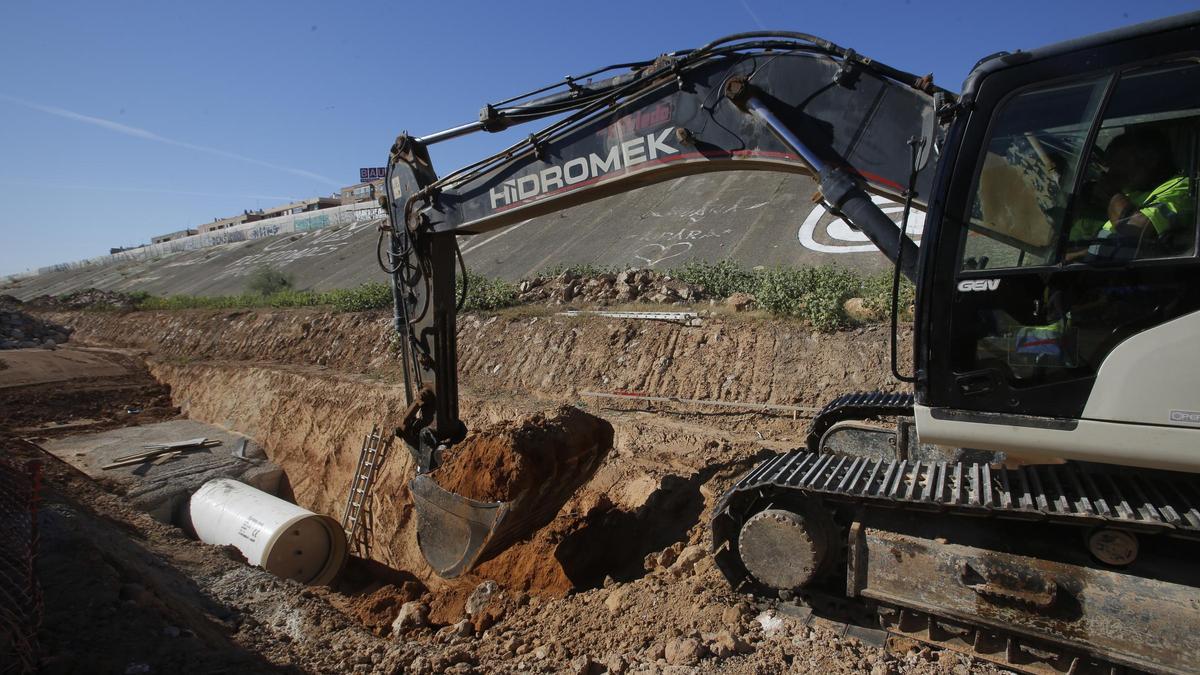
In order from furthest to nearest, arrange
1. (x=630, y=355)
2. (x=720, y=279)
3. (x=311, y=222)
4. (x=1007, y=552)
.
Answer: (x=311, y=222) < (x=720, y=279) < (x=630, y=355) < (x=1007, y=552)

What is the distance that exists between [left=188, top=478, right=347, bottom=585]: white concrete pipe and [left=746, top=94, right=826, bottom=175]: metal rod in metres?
7.29

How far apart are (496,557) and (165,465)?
24.3 feet

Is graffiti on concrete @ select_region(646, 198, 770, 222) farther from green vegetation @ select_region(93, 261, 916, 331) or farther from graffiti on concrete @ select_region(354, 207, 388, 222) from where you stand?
graffiti on concrete @ select_region(354, 207, 388, 222)

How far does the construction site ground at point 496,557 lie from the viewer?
4.12 metres

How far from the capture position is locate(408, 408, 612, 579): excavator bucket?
16.7 feet

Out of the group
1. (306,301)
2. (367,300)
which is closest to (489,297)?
(367,300)

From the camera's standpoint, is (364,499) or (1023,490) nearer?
(1023,490)

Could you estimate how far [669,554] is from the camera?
18.2 feet

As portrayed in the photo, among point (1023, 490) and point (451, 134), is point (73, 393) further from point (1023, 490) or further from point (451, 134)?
point (1023, 490)

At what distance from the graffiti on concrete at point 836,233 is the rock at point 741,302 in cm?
417

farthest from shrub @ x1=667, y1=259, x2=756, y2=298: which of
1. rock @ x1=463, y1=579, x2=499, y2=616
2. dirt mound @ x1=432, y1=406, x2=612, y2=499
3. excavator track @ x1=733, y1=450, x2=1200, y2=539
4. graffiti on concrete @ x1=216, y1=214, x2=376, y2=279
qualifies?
graffiti on concrete @ x1=216, y1=214, x2=376, y2=279

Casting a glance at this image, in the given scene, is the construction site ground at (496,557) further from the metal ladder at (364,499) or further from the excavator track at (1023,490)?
the excavator track at (1023,490)

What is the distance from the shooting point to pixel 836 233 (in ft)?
51.8

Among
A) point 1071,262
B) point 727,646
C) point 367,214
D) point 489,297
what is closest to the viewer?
point 1071,262
